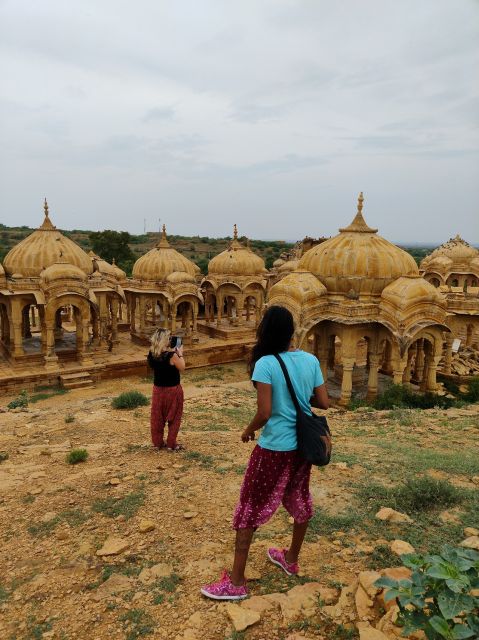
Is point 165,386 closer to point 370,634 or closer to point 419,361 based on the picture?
point 370,634

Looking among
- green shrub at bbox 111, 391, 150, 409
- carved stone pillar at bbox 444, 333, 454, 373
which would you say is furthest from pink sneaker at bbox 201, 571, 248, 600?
carved stone pillar at bbox 444, 333, 454, 373

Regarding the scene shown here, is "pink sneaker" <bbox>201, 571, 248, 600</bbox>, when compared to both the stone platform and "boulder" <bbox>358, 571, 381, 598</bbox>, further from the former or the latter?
the stone platform

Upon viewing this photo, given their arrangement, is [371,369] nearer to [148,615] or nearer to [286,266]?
[148,615]

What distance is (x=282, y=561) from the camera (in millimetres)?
4039

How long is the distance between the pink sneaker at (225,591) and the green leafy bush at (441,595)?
1308mm

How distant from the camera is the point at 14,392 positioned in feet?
53.2

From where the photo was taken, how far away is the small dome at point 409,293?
13.7m

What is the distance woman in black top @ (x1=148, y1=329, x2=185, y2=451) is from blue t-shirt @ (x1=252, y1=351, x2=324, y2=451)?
3065mm

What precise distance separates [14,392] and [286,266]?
17.2 m

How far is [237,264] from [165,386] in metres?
17.8

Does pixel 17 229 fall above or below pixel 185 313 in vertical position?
above

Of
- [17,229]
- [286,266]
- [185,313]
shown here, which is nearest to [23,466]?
[185,313]

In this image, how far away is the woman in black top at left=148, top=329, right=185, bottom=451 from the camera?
656 centimetres

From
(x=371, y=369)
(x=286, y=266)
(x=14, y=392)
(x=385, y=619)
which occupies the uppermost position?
(x=286, y=266)
